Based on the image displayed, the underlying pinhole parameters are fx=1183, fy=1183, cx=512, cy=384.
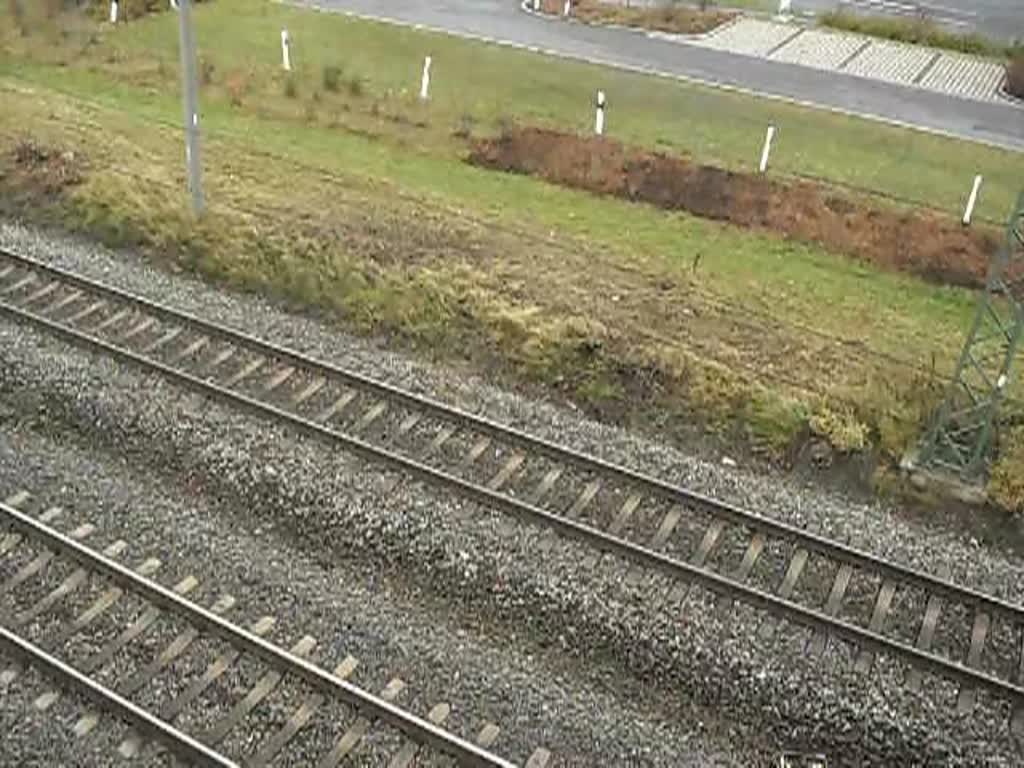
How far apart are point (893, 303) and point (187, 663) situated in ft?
39.1

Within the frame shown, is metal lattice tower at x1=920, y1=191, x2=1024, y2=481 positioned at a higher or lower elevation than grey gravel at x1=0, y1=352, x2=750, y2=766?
higher

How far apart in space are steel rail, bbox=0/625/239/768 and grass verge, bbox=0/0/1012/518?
6701mm

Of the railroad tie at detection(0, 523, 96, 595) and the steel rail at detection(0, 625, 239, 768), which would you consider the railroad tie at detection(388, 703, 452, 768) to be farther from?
the railroad tie at detection(0, 523, 96, 595)

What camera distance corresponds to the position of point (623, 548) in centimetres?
1153

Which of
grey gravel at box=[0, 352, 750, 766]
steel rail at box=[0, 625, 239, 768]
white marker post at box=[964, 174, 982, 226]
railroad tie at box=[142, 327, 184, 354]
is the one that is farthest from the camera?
white marker post at box=[964, 174, 982, 226]

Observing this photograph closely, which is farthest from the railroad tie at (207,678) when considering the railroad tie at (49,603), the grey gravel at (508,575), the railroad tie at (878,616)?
the railroad tie at (878,616)

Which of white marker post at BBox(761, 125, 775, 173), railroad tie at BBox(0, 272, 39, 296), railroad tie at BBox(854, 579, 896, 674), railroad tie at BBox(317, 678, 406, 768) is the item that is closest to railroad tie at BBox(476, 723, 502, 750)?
railroad tie at BBox(317, 678, 406, 768)

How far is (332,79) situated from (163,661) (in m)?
17.7

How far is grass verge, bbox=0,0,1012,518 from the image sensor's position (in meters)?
14.9

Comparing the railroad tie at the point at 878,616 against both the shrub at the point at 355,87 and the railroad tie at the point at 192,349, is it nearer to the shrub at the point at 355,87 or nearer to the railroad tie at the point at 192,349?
the railroad tie at the point at 192,349

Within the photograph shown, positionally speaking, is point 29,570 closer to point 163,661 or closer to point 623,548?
point 163,661

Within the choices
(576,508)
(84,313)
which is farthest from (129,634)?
(84,313)

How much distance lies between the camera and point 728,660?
10484 millimetres

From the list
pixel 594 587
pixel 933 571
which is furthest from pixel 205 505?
pixel 933 571
